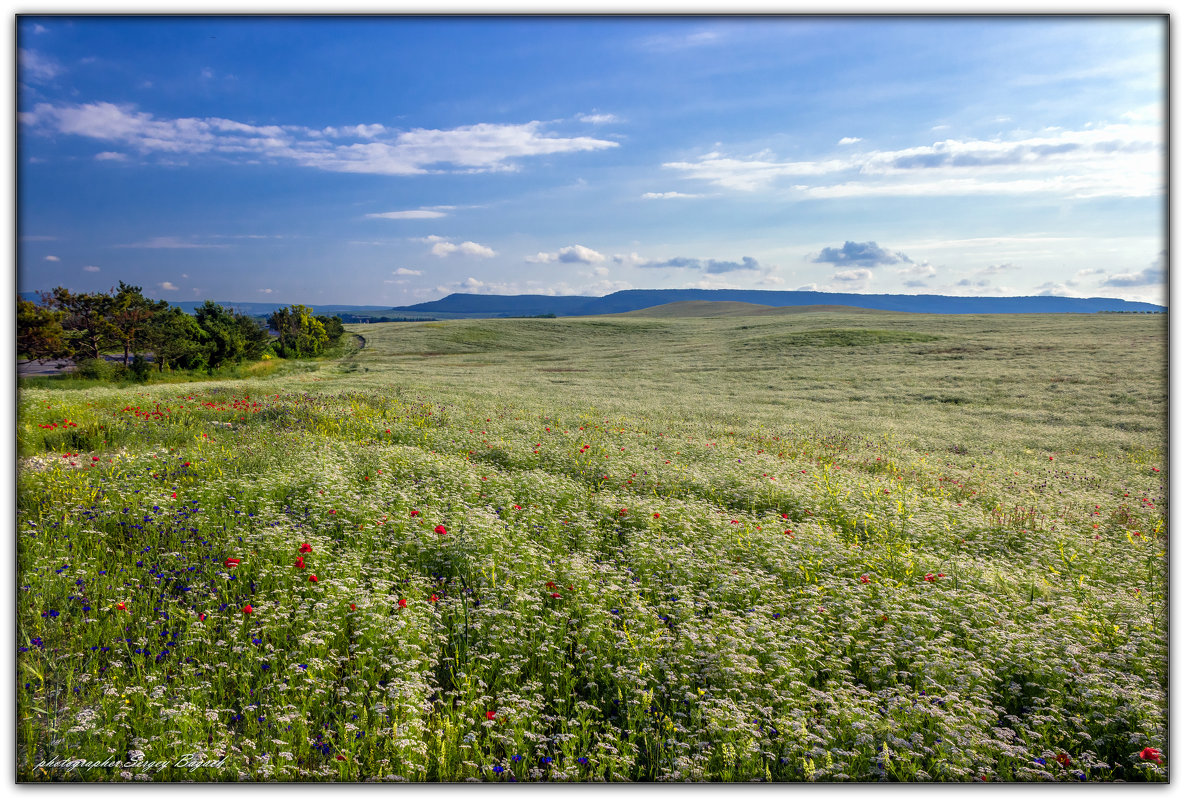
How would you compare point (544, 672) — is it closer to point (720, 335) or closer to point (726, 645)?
point (726, 645)

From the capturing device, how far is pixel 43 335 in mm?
14570

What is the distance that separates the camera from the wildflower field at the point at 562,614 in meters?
3.36

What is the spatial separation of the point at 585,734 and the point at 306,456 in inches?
280

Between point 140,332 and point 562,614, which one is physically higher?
point 140,332

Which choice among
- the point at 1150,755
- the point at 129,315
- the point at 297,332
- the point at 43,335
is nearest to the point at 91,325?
the point at 129,315

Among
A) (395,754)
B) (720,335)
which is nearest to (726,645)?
(395,754)

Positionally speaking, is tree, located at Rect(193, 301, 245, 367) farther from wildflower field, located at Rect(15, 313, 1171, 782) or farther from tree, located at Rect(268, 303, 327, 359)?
wildflower field, located at Rect(15, 313, 1171, 782)

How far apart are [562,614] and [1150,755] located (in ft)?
12.3

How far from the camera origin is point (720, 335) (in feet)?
204

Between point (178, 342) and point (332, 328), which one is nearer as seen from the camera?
point (178, 342)

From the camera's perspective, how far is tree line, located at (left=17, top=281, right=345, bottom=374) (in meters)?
17.0

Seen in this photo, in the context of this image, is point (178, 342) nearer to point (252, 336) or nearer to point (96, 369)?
point (96, 369)

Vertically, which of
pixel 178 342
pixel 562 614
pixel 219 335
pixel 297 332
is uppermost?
pixel 297 332

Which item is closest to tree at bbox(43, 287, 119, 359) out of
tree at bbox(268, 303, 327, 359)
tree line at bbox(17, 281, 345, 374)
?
tree line at bbox(17, 281, 345, 374)
